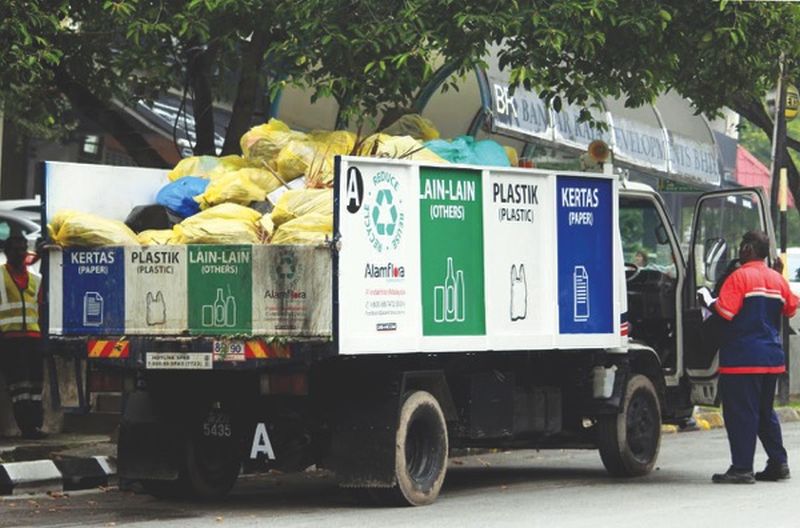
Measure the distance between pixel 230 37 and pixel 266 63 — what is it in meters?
1.47

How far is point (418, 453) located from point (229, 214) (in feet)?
6.47

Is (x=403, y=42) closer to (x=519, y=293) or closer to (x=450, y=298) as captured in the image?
(x=519, y=293)

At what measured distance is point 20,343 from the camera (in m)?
16.0

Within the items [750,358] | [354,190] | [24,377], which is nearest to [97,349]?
[354,190]

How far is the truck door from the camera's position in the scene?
13352 millimetres

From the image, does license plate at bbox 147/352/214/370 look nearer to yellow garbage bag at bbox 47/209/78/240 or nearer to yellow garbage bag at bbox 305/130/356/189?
yellow garbage bag at bbox 47/209/78/240

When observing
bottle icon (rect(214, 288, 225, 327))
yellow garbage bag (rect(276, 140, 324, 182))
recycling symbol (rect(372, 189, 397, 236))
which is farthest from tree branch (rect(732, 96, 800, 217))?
bottle icon (rect(214, 288, 225, 327))

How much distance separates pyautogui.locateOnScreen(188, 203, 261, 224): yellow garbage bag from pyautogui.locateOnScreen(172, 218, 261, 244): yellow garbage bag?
44 mm

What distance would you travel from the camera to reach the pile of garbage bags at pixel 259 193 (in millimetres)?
10781

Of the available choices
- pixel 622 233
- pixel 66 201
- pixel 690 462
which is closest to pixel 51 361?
pixel 66 201

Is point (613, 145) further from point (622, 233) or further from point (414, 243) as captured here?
point (414, 243)

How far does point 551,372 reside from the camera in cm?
1280

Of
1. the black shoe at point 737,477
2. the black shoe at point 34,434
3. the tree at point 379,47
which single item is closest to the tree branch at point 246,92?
the tree at point 379,47

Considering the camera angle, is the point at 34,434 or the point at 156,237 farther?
the point at 34,434
